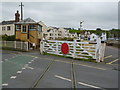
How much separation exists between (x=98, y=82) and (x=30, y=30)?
16.0 m

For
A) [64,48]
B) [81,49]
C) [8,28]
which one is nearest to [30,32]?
[64,48]

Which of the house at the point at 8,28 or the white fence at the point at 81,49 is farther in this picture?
the house at the point at 8,28

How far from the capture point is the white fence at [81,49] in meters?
8.54

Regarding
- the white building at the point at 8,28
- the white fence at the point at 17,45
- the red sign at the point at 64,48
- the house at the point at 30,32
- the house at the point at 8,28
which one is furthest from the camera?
the white building at the point at 8,28

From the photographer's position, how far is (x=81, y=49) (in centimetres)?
942

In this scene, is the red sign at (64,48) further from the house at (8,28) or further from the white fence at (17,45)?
the house at (8,28)

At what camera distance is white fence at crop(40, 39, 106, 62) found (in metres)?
8.54

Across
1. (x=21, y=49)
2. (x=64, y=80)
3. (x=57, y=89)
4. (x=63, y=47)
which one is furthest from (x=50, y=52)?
(x=57, y=89)

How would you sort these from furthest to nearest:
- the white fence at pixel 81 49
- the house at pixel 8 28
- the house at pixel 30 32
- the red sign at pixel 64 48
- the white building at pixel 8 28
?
the white building at pixel 8 28 → the house at pixel 8 28 → the house at pixel 30 32 → the red sign at pixel 64 48 → the white fence at pixel 81 49

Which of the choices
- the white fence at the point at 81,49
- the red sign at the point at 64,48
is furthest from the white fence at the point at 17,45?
the red sign at the point at 64,48

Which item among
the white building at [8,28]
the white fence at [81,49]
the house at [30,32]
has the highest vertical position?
the white building at [8,28]

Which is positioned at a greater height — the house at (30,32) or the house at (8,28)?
the house at (8,28)

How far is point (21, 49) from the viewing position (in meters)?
14.8

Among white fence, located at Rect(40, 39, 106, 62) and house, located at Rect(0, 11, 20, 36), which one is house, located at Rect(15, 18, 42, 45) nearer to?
white fence, located at Rect(40, 39, 106, 62)
